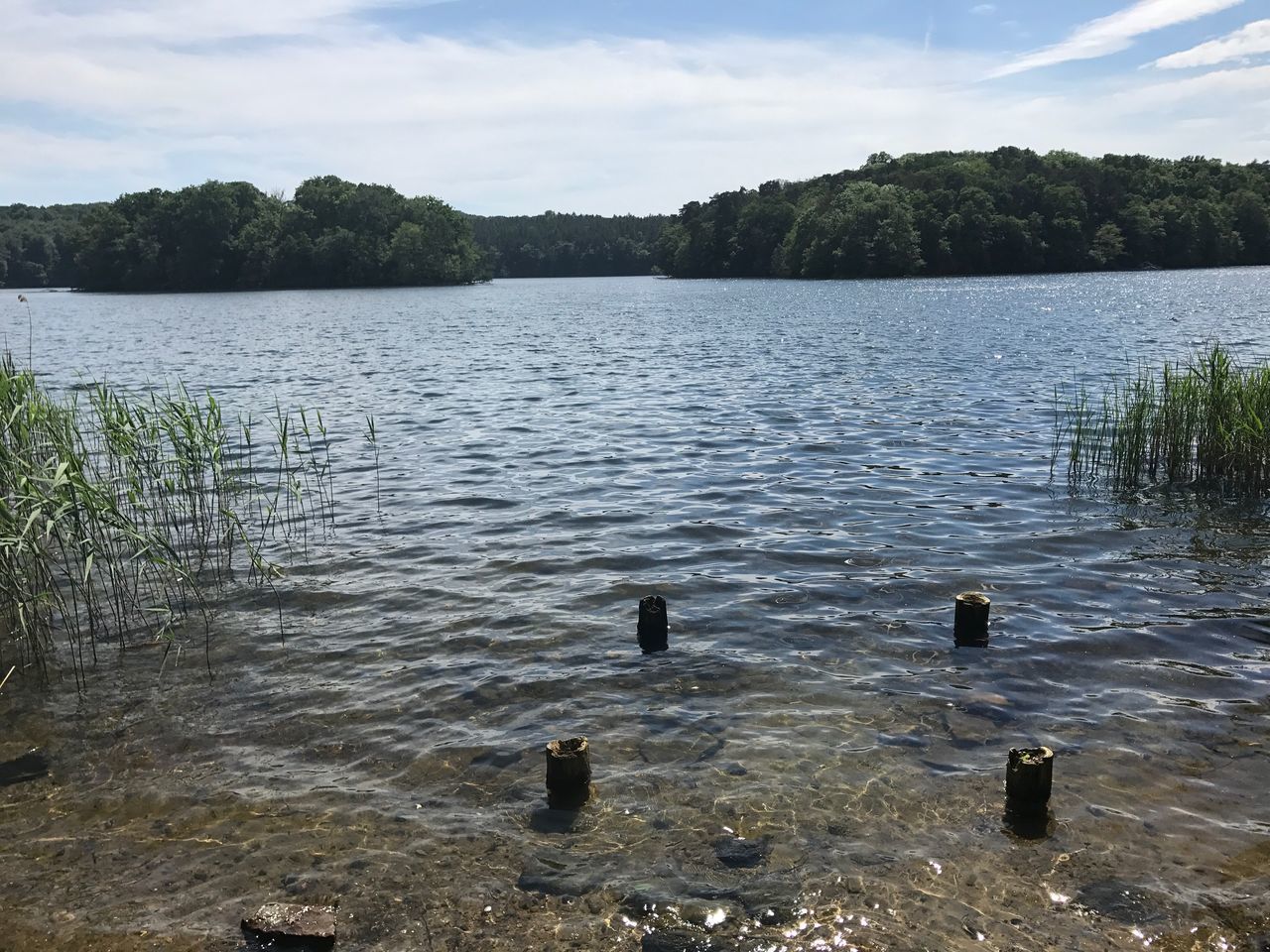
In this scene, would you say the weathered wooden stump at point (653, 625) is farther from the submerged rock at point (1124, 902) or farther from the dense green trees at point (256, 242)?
the dense green trees at point (256, 242)

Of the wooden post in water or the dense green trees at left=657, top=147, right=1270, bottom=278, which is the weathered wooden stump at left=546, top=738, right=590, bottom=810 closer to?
the wooden post in water

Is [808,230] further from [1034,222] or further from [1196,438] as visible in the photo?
[1196,438]

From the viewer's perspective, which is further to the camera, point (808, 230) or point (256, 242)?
point (256, 242)

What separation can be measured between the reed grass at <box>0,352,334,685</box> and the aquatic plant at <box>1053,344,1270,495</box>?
13093 mm

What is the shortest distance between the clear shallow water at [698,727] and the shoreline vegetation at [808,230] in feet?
397

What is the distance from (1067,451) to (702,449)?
24.0 ft

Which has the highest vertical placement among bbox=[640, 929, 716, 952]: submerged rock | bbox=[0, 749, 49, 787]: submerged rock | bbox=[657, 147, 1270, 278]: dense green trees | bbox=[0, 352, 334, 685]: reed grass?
bbox=[657, 147, 1270, 278]: dense green trees

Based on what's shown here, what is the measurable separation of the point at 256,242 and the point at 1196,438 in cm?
15148

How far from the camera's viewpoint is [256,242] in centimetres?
14262

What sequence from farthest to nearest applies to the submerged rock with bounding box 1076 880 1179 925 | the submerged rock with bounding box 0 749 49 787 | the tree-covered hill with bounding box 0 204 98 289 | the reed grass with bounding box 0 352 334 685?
the tree-covered hill with bounding box 0 204 98 289 → the reed grass with bounding box 0 352 334 685 → the submerged rock with bounding box 0 749 49 787 → the submerged rock with bounding box 1076 880 1179 925

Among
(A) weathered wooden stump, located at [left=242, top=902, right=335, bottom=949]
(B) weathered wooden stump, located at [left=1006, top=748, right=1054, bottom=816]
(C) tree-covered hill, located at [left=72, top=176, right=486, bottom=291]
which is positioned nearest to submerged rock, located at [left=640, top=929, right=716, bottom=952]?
(A) weathered wooden stump, located at [left=242, top=902, right=335, bottom=949]

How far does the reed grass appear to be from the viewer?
8.48 m

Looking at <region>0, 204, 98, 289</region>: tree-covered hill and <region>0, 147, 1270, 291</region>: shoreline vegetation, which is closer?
<region>0, 147, 1270, 291</region>: shoreline vegetation

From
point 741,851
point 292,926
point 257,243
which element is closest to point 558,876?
point 741,851
